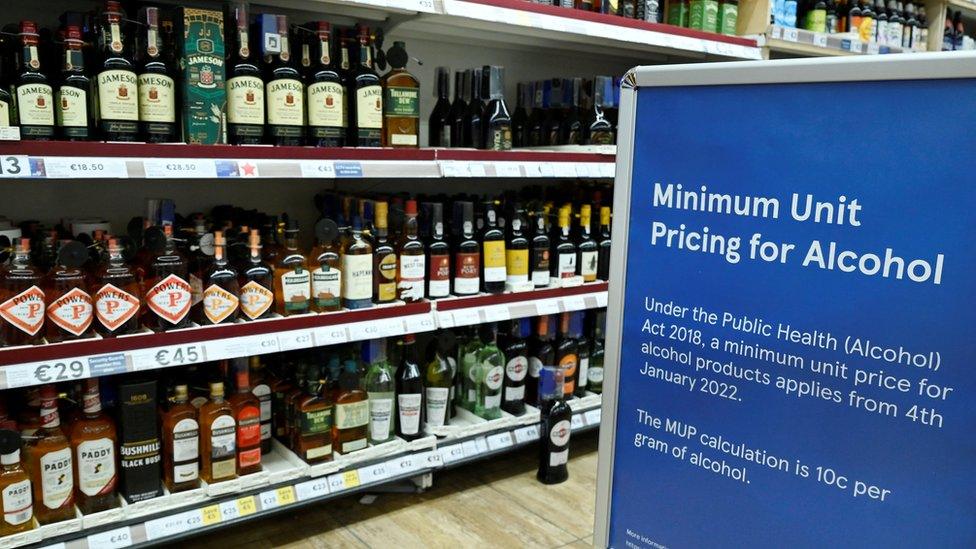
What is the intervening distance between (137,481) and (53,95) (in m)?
1.02

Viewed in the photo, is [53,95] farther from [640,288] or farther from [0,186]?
[640,288]

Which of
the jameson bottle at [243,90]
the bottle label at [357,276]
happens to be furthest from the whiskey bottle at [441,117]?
the jameson bottle at [243,90]

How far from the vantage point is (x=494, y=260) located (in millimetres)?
2645

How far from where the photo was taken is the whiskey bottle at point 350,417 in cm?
234

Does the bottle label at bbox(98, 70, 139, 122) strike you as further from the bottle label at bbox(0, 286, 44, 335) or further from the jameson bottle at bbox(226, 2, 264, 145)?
the bottle label at bbox(0, 286, 44, 335)

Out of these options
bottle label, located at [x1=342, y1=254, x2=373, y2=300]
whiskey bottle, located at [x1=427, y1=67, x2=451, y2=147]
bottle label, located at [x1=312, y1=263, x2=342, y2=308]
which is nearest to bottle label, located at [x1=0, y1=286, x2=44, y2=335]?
bottle label, located at [x1=312, y1=263, x2=342, y2=308]

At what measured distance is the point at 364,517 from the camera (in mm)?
2451

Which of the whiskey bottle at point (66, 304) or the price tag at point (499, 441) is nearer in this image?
the whiskey bottle at point (66, 304)

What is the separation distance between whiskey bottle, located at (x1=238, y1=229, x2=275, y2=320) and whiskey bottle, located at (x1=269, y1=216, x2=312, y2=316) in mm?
59

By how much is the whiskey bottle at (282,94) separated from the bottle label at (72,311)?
651 mm

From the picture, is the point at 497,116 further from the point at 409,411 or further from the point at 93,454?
the point at 93,454

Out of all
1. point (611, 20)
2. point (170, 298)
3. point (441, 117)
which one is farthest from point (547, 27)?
point (170, 298)

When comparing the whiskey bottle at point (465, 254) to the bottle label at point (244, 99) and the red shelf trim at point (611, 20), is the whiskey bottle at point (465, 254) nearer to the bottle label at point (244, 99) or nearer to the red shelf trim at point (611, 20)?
the red shelf trim at point (611, 20)

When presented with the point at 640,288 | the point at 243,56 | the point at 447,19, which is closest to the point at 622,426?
the point at 640,288
